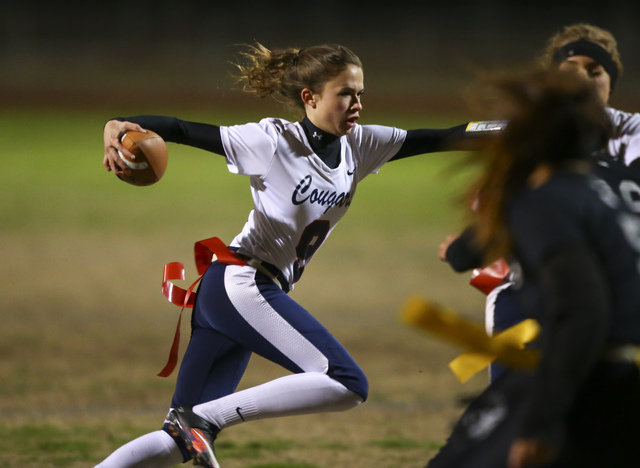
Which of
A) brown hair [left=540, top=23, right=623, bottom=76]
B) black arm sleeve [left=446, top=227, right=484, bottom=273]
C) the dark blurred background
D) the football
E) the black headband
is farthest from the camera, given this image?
the dark blurred background

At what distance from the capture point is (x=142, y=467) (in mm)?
2908

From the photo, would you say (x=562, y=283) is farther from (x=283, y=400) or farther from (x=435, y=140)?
(x=435, y=140)

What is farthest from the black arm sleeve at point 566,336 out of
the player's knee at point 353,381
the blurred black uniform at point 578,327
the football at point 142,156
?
the football at point 142,156

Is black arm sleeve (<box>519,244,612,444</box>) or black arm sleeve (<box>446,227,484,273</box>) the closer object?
black arm sleeve (<box>519,244,612,444</box>)

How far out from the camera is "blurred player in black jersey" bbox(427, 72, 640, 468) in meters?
1.58

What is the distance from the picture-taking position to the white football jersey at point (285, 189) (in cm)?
304

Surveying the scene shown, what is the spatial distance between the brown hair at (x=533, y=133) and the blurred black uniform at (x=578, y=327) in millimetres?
71

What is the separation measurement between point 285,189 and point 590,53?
1.34 metres

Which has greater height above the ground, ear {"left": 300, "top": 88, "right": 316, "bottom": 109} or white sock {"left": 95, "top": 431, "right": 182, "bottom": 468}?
ear {"left": 300, "top": 88, "right": 316, "bottom": 109}

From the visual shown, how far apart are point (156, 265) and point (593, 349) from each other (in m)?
8.43

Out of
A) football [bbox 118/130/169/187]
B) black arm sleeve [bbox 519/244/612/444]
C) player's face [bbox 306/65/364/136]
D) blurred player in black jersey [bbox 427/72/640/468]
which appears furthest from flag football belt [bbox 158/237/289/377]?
black arm sleeve [bbox 519/244/612/444]

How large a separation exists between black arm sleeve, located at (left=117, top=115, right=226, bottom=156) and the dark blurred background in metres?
18.4

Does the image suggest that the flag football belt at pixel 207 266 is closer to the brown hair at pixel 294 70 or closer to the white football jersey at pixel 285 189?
the white football jersey at pixel 285 189

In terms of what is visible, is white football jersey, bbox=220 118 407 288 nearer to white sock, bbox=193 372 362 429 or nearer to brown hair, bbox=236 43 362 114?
brown hair, bbox=236 43 362 114
